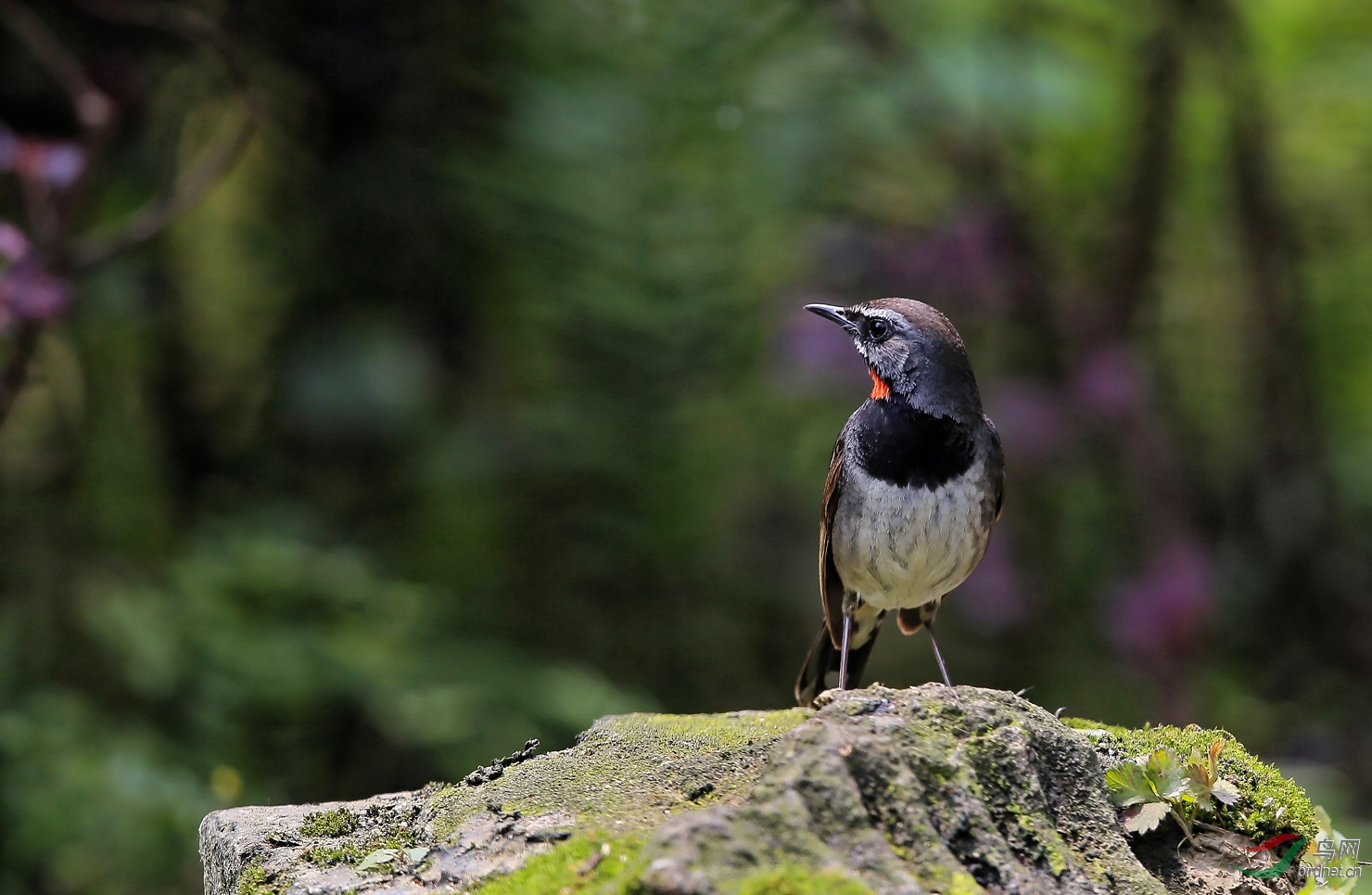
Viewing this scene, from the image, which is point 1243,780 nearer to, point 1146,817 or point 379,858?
point 1146,817

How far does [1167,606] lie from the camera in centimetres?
600

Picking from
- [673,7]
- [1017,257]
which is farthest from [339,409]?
[1017,257]

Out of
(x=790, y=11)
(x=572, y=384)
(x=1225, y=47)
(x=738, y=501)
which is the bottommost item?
(x=738, y=501)

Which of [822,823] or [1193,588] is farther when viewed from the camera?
[1193,588]

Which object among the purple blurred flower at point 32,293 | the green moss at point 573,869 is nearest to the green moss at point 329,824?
the green moss at point 573,869

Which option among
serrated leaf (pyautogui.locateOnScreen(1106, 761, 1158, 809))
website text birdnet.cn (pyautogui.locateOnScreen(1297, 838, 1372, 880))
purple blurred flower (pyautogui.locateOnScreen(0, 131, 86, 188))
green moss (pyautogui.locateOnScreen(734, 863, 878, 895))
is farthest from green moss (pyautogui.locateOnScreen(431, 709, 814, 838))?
purple blurred flower (pyautogui.locateOnScreen(0, 131, 86, 188))

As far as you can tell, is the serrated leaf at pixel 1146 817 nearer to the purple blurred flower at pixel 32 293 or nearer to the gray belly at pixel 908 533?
the gray belly at pixel 908 533

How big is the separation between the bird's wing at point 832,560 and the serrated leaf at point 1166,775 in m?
1.60

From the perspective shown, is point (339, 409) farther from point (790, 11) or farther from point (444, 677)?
point (790, 11)

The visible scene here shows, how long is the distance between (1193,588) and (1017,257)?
192 centimetres

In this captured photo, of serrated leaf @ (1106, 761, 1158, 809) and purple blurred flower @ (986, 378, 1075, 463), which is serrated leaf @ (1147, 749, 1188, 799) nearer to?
serrated leaf @ (1106, 761, 1158, 809)

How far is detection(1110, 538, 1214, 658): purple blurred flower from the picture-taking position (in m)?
5.98

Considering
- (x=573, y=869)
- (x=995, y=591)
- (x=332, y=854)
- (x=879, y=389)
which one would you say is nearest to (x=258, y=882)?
(x=332, y=854)

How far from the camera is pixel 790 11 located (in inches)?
279
